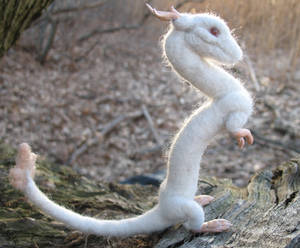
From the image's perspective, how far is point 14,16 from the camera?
1.34m

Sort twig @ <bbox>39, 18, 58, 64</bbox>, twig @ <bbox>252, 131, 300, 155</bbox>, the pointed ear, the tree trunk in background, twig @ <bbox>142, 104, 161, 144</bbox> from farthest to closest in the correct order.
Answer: twig @ <bbox>39, 18, 58, 64</bbox>
twig @ <bbox>142, 104, 161, 144</bbox>
twig @ <bbox>252, 131, 300, 155</bbox>
the tree trunk in background
the pointed ear

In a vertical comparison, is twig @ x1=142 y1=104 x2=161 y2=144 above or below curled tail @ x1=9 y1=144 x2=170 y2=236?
below

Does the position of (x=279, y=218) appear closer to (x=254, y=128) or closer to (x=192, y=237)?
(x=192, y=237)

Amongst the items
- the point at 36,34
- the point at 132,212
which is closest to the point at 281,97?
the point at 132,212

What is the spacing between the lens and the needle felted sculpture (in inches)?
39.2

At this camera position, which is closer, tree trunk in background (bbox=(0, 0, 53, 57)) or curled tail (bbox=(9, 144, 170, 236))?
curled tail (bbox=(9, 144, 170, 236))

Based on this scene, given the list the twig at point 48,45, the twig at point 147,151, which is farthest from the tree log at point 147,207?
the twig at point 48,45

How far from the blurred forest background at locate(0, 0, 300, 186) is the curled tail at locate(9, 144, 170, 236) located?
1533 millimetres

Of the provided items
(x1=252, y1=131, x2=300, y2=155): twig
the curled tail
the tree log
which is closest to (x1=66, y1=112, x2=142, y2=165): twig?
(x1=252, y1=131, x2=300, y2=155): twig

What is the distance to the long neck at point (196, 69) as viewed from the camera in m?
1.00

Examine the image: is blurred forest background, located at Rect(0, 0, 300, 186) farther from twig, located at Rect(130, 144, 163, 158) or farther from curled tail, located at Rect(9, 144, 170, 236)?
curled tail, located at Rect(9, 144, 170, 236)

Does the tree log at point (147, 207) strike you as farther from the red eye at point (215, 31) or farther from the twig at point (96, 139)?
the twig at point (96, 139)

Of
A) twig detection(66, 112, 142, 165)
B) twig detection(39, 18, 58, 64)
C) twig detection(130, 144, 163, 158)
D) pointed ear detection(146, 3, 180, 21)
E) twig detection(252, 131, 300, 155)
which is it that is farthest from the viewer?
twig detection(39, 18, 58, 64)

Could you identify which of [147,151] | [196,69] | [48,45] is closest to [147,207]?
[196,69]
